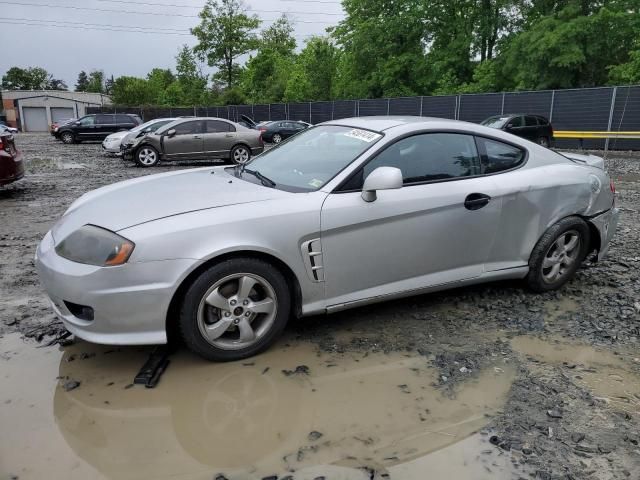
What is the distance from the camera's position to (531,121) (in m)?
19.7

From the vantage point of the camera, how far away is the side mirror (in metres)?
3.29

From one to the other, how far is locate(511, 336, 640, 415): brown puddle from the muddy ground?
0.01m

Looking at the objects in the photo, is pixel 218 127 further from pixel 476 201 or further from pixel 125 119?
pixel 125 119

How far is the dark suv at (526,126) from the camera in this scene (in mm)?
19156

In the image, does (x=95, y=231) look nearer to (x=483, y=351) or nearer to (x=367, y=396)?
(x=367, y=396)

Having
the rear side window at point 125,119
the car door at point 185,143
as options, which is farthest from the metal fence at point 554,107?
the car door at point 185,143

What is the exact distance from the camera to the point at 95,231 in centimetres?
313

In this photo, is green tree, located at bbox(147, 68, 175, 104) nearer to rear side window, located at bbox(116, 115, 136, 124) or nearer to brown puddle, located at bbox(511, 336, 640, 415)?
rear side window, located at bbox(116, 115, 136, 124)

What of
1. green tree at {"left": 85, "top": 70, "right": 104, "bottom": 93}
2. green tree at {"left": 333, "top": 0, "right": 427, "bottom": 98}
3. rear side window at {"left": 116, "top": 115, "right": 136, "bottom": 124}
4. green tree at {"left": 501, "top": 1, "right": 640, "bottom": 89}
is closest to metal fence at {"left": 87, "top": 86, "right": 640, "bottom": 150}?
green tree at {"left": 501, "top": 1, "right": 640, "bottom": 89}

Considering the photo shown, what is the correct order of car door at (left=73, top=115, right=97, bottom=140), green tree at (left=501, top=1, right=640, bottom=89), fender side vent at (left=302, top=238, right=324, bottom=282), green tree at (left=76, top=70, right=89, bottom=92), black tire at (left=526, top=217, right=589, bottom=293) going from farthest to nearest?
green tree at (left=76, top=70, right=89, bottom=92) → green tree at (left=501, top=1, right=640, bottom=89) → car door at (left=73, top=115, right=97, bottom=140) → black tire at (left=526, top=217, right=589, bottom=293) → fender side vent at (left=302, top=238, right=324, bottom=282)

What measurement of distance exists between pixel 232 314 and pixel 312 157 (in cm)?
139

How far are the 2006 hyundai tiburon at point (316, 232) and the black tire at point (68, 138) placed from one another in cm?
2581

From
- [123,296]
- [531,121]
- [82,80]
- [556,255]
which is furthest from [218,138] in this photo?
[82,80]

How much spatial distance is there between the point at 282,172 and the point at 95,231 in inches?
55.0
